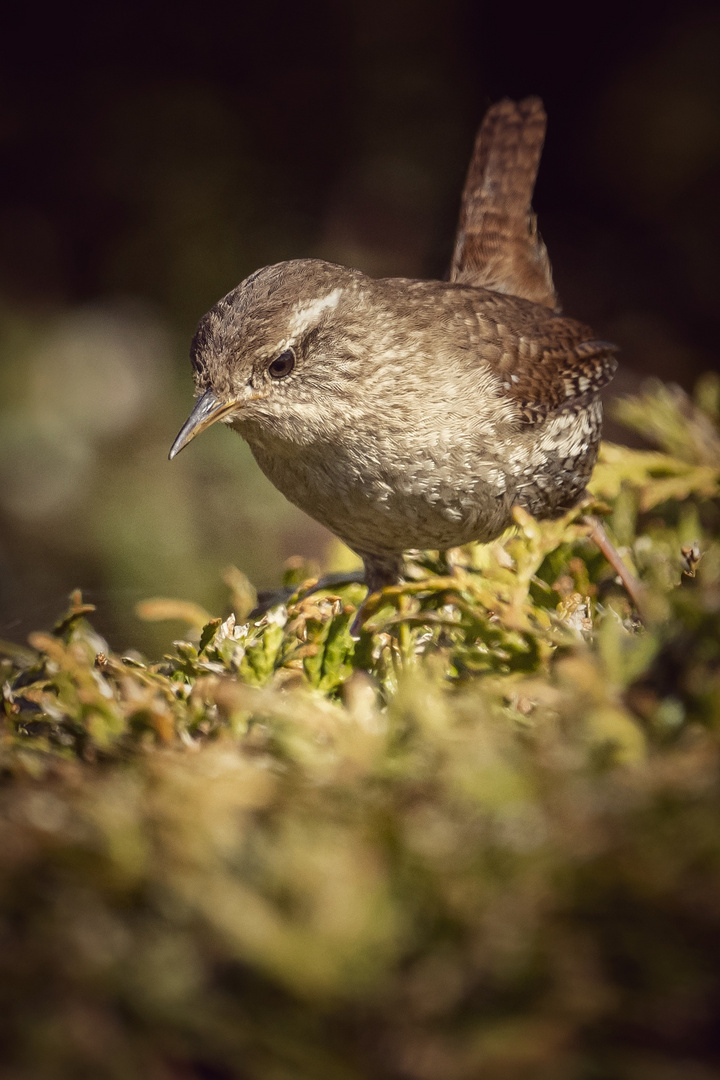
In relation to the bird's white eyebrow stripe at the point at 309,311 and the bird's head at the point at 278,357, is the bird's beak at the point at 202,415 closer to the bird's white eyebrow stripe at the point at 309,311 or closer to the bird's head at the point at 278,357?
the bird's head at the point at 278,357

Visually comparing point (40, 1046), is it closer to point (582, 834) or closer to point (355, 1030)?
point (355, 1030)

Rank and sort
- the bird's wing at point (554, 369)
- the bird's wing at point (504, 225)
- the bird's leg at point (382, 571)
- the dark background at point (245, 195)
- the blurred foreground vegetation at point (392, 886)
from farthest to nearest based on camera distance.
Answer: the dark background at point (245, 195) < the bird's wing at point (504, 225) < the bird's wing at point (554, 369) < the bird's leg at point (382, 571) < the blurred foreground vegetation at point (392, 886)

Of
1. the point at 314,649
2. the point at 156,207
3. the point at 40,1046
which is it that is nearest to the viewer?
the point at 40,1046

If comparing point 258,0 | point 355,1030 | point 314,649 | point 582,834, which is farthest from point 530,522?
point 258,0

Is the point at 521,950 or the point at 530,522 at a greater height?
the point at 530,522

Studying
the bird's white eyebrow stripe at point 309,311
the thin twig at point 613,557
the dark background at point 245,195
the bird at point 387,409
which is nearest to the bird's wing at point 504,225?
the bird at point 387,409

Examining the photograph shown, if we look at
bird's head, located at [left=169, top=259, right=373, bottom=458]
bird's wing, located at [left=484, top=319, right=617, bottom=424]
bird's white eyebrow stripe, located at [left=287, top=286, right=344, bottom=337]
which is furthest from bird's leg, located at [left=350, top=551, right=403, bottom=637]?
bird's white eyebrow stripe, located at [left=287, top=286, right=344, bottom=337]
